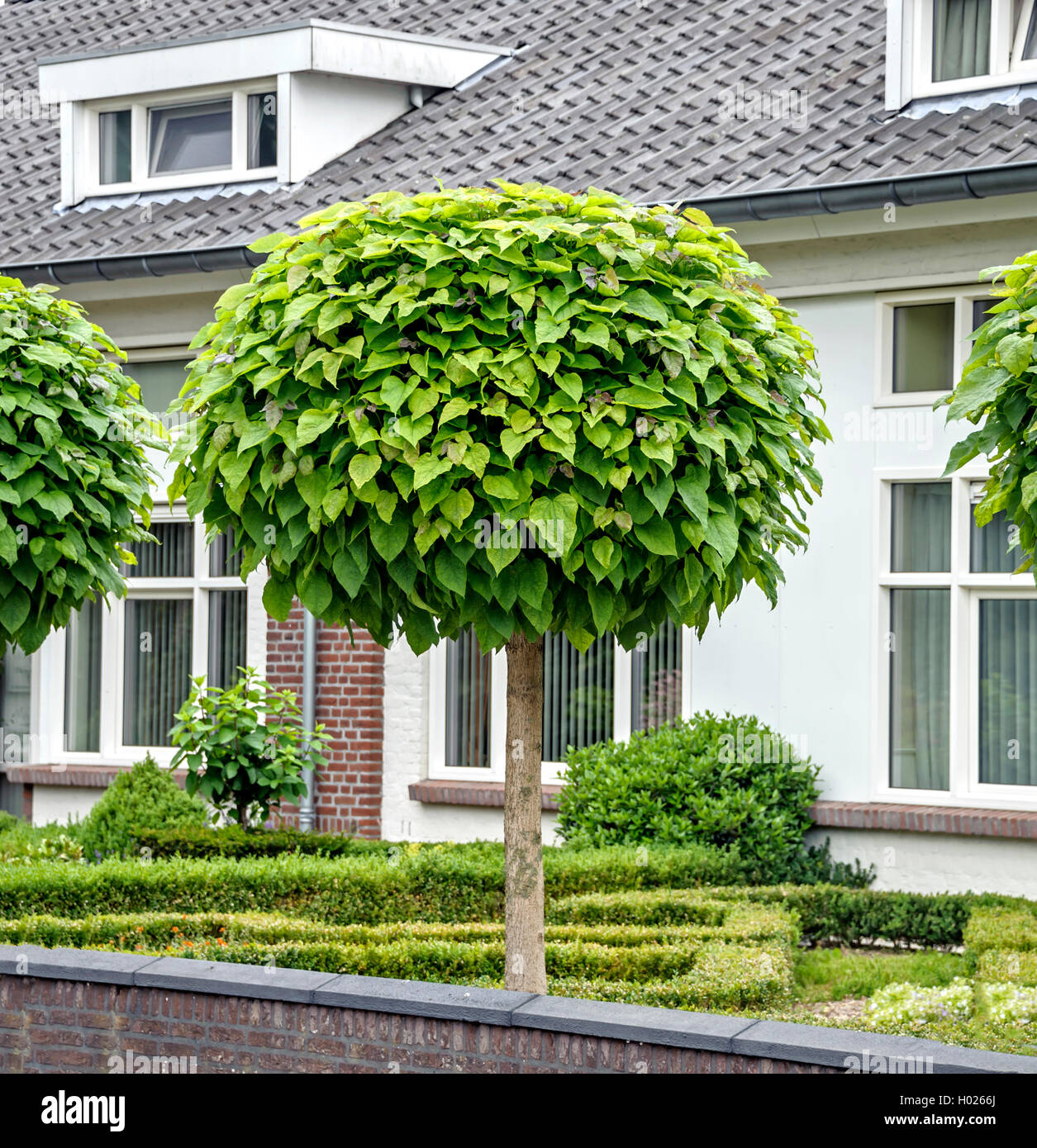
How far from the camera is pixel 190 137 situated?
537 inches

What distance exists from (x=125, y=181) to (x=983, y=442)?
34.9 ft

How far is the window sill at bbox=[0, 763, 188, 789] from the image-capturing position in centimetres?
1295

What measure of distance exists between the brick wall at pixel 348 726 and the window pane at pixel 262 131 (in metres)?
4.20

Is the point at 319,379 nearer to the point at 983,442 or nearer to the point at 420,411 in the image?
the point at 420,411

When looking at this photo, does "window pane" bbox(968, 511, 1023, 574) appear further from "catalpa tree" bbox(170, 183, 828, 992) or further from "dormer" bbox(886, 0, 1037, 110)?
"catalpa tree" bbox(170, 183, 828, 992)

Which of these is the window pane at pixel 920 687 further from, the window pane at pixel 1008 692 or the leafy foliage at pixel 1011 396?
the leafy foliage at pixel 1011 396

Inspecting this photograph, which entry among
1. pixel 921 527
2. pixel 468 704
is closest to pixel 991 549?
pixel 921 527

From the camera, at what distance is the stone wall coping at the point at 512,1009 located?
4406 millimetres

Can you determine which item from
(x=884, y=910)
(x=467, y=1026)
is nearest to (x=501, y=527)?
(x=467, y=1026)

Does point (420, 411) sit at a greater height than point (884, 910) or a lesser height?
greater

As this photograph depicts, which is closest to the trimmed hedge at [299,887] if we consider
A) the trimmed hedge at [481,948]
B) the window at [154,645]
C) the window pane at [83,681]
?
the trimmed hedge at [481,948]

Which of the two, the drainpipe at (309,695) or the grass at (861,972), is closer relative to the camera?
the grass at (861,972)
